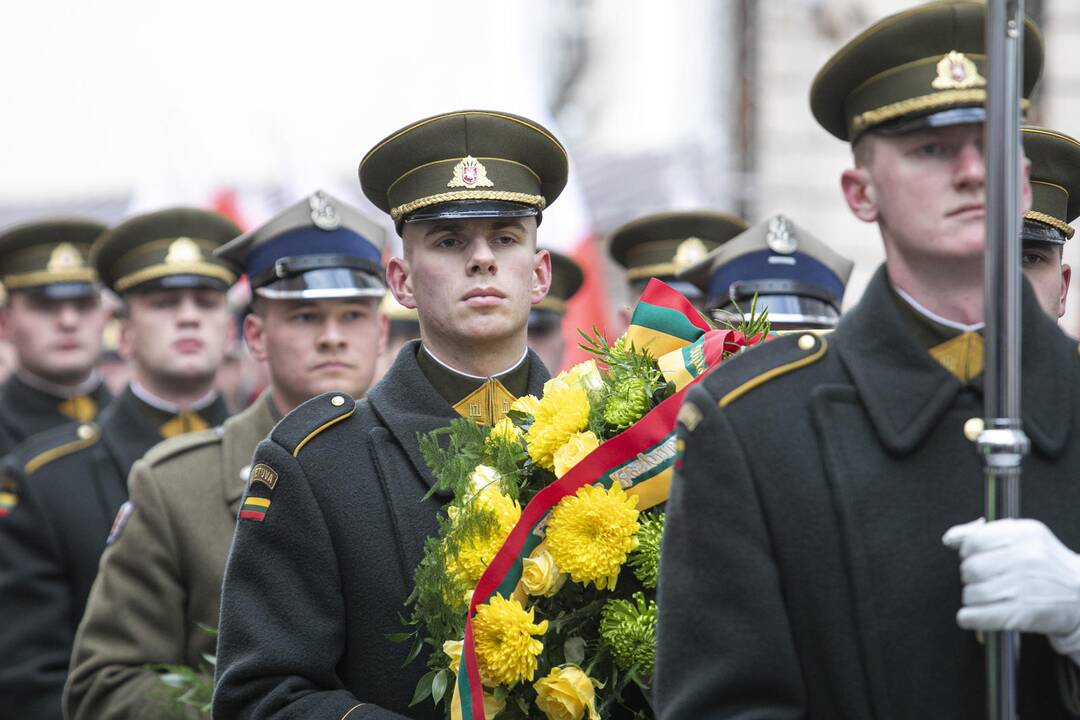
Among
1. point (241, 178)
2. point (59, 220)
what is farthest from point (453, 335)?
point (241, 178)

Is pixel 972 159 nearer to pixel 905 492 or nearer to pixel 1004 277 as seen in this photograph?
pixel 1004 277

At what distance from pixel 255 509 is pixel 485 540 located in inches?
25.5

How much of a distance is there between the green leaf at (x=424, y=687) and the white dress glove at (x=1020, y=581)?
61.4 inches

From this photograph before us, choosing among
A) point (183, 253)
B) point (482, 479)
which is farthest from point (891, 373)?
point (183, 253)

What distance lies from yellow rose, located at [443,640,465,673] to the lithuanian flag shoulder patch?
0.62 metres

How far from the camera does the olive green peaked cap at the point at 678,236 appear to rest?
809cm

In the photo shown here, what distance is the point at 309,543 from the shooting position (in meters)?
4.25

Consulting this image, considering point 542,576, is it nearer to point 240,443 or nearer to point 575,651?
point 575,651

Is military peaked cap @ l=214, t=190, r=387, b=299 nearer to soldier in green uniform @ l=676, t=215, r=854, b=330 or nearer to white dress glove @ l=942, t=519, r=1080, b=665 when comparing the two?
soldier in green uniform @ l=676, t=215, r=854, b=330

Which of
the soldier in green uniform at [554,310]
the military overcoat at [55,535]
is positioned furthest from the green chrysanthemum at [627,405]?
the soldier in green uniform at [554,310]

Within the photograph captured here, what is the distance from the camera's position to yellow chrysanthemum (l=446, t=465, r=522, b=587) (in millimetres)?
3994

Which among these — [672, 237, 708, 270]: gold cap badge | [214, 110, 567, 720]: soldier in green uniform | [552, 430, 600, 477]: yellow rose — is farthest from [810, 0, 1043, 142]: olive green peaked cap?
[672, 237, 708, 270]: gold cap badge

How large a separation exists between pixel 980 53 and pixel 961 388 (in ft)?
1.97

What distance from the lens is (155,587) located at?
5594 mm
